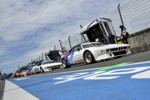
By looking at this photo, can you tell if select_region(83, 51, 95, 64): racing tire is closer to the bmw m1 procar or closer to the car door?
the bmw m1 procar

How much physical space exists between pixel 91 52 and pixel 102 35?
5065 millimetres

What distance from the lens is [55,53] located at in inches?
845

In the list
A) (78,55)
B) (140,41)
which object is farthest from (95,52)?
(140,41)

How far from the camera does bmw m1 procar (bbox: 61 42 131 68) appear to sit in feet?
27.8

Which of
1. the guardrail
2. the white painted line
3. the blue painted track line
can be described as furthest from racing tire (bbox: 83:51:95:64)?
the blue painted track line

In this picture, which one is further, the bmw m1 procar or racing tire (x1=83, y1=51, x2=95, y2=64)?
racing tire (x1=83, y1=51, x2=95, y2=64)

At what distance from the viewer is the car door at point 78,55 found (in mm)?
9721

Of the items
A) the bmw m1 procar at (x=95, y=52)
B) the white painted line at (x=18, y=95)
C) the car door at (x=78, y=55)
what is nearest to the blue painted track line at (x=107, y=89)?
the white painted line at (x=18, y=95)

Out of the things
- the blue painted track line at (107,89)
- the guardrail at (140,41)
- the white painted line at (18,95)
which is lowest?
the white painted line at (18,95)

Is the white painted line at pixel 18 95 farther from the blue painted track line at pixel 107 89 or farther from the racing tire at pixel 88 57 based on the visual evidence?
the racing tire at pixel 88 57

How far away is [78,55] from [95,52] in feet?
5.26

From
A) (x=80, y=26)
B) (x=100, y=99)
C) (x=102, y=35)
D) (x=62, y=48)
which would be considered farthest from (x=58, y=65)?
(x=100, y=99)

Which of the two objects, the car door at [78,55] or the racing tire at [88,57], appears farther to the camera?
the car door at [78,55]

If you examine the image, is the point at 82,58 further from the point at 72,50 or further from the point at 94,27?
the point at 94,27
